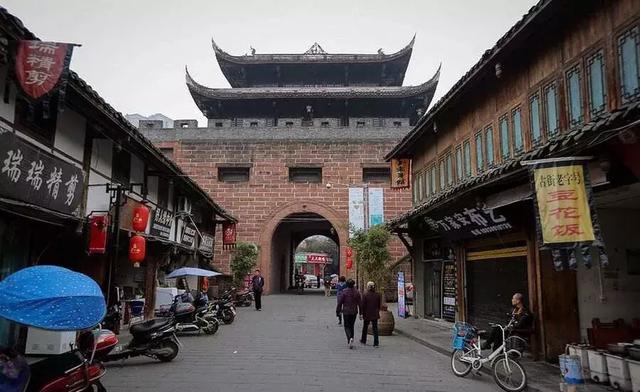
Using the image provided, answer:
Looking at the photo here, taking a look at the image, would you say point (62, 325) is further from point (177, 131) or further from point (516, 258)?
point (177, 131)

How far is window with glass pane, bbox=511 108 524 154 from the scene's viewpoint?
30.9 ft

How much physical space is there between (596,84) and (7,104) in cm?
863

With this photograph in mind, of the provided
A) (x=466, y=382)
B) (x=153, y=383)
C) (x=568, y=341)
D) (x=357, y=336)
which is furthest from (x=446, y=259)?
(x=153, y=383)

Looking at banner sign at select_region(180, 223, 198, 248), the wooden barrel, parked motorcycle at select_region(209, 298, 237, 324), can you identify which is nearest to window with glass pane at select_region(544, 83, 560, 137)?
the wooden barrel

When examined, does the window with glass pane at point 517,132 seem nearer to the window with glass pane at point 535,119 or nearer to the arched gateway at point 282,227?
the window with glass pane at point 535,119

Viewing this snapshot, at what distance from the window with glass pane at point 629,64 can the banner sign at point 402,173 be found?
10.5 meters

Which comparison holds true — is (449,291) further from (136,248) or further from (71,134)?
(71,134)

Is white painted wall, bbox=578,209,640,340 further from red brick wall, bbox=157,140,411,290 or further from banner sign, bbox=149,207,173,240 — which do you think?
red brick wall, bbox=157,140,411,290

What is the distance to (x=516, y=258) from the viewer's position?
9.57 m

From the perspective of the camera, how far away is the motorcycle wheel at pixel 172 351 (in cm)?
830

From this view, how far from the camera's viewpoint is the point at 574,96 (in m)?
7.77

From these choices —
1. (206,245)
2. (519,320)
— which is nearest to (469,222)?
(519,320)

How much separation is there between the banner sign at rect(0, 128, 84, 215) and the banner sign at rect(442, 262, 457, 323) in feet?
30.7

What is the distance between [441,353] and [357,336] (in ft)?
9.50
